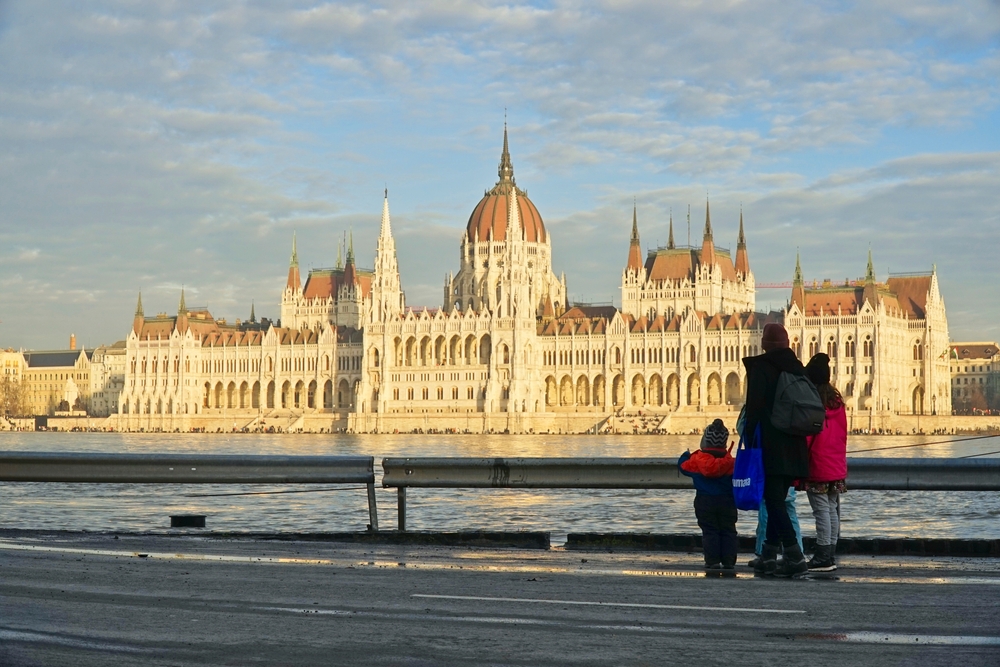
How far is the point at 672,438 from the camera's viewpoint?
12306 cm

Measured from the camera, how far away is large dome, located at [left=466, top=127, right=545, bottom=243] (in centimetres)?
15962

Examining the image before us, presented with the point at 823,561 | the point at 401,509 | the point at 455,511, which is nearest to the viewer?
the point at 823,561

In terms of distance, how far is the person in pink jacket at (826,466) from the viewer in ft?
40.3

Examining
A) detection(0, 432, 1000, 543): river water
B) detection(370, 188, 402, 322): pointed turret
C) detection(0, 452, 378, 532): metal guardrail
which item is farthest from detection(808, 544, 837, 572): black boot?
detection(370, 188, 402, 322): pointed turret

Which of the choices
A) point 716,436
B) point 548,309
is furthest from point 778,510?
point 548,309

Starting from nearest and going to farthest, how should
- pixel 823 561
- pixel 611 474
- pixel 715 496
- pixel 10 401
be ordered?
pixel 823 561 → pixel 715 496 → pixel 611 474 → pixel 10 401

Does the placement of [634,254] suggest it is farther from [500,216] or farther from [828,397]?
[828,397]

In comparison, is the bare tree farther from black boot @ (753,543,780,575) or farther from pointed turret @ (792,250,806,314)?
black boot @ (753,543,780,575)

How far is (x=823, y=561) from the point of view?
12.3m

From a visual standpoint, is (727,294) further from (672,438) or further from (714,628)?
(714,628)

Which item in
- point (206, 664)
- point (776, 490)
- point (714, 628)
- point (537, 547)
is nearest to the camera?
point (206, 664)

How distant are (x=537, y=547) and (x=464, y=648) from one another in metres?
6.34

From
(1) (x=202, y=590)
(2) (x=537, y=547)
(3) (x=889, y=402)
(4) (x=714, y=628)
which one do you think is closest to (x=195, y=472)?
(2) (x=537, y=547)

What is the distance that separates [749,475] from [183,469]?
682 centimetres
